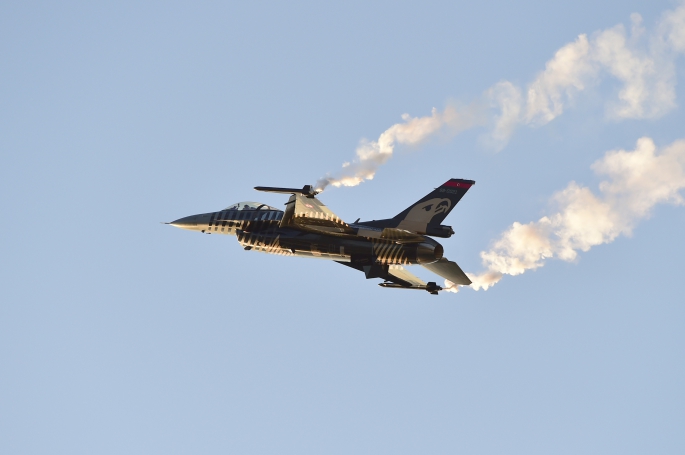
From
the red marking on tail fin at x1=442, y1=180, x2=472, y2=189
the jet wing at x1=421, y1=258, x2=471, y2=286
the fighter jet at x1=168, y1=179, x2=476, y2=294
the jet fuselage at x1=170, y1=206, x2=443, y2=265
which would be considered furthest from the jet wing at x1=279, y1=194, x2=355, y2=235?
the red marking on tail fin at x1=442, y1=180, x2=472, y2=189

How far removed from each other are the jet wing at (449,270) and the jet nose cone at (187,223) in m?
13.4

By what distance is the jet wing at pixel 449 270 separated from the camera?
63344 mm

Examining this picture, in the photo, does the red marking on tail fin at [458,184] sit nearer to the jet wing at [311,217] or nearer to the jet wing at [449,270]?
the jet wing at [449,270]

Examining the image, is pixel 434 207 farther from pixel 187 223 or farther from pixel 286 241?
pixel 187 223

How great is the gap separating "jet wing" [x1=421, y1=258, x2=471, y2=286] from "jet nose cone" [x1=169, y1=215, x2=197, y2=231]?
44.0 feet

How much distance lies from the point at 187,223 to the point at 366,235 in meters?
11.1

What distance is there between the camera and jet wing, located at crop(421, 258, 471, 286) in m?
63.3

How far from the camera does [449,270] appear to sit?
209 ft

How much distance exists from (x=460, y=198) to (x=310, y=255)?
28.2ft

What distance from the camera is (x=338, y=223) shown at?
2430 inches

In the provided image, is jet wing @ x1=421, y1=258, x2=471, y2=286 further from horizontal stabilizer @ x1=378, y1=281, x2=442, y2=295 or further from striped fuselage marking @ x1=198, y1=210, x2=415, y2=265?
striped fuselage marking @ x1=198, y1=210, x2=415, y2=265

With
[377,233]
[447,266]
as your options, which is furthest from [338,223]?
[447,266]

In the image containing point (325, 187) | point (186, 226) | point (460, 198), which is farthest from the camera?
point (186, 226)

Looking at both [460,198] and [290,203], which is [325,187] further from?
[460,198]
